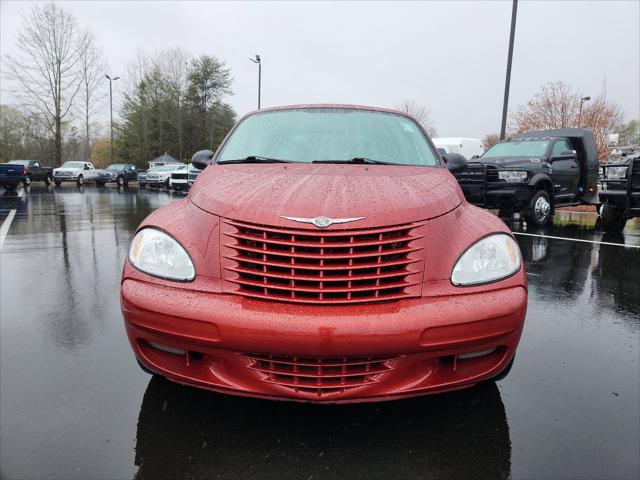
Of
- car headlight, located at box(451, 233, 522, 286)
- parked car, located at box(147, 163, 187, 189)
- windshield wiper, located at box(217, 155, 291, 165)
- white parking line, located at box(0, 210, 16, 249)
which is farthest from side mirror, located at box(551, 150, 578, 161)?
parked car, located at box(147, 163, 187, 189)

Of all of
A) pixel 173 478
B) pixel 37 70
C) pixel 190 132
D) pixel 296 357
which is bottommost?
pixel 173 478

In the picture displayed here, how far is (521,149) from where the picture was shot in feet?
36.6

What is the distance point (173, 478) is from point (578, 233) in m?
9.73

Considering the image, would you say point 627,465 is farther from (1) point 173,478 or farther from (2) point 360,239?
(1) point 173,478

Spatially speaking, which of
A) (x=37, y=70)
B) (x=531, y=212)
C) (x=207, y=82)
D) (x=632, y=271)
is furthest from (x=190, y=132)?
(x=632, y=271)

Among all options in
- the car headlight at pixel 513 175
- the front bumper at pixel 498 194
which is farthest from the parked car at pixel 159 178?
the car headlight at pixel 513 175

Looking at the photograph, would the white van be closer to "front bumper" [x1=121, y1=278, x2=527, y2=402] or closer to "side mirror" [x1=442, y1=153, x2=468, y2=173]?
"side mirror" [x1=442, y1=153, x2=468, y2=173]

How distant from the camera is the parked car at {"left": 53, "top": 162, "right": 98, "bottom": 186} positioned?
32406 millimetres

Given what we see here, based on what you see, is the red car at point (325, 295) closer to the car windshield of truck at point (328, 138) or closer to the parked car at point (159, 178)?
the car windshield of truck at point (328, 138)

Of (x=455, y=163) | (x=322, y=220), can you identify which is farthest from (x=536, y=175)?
(x=322, y=220)

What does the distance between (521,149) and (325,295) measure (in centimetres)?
1047

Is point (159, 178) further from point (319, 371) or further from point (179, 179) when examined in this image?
point (319, 371)

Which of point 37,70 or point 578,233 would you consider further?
point 37,70

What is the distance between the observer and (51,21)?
3931 cm
